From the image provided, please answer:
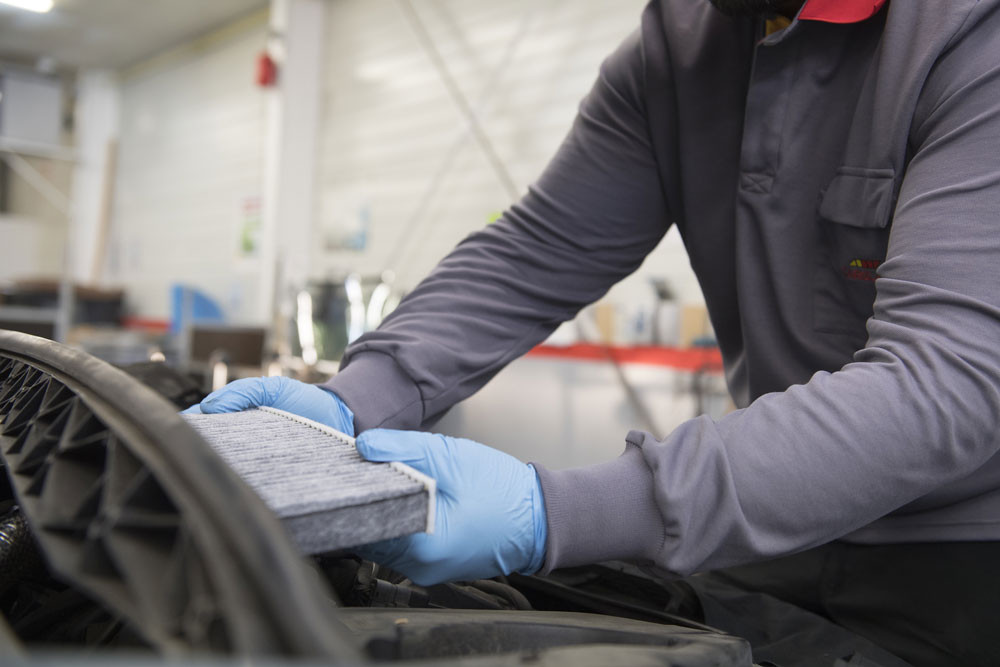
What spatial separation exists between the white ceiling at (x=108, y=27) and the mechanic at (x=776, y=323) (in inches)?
226

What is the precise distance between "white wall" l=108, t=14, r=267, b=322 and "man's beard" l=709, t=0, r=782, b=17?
5413mm

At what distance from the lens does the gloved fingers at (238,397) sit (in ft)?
2.85

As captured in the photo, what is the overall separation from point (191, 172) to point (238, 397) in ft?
21.7

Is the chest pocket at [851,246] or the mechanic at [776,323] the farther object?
the chest pocket at [851,246]

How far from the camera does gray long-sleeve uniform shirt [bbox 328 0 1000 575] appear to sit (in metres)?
0.57

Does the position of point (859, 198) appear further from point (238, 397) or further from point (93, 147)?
point (93, 147)

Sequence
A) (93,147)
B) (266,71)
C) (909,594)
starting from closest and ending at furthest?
(909,594) → (266,71) → (93,147)

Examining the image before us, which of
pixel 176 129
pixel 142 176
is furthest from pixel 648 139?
pixel 142 176

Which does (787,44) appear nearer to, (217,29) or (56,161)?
(217,29)

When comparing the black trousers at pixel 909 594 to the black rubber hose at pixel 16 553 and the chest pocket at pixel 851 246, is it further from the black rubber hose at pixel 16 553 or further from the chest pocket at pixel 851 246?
the black rubber hose at pixel 16 553

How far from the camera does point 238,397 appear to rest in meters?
0.89

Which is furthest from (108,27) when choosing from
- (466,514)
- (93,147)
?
(466,514)

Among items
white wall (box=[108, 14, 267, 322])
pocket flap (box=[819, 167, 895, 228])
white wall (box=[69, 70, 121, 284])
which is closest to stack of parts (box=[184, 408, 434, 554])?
pocket flap (box=[819, 167, 895, 228])

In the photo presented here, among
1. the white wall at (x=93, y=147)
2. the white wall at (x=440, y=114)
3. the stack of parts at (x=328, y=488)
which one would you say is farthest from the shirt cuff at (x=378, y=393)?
the white wall at (x=93, y=147)
